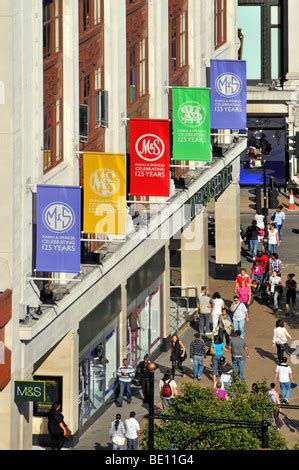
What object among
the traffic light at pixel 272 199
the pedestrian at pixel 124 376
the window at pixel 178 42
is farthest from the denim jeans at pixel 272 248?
the pedestrian at pixel 124 376

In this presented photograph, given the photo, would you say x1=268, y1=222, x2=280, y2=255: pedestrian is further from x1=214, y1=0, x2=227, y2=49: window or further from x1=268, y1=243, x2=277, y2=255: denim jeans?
x1=214, y1=0, x2=227, y2=49: window

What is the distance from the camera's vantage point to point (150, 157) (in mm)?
47688

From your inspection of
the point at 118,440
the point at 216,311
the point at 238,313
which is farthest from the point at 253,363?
the point at 118,440

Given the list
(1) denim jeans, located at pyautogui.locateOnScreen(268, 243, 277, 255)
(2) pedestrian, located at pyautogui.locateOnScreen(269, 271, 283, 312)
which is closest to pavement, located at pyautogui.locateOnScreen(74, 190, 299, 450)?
(2) pedestrian, located at pyautogui.locateOnScreen(269, 271, 283, 312)

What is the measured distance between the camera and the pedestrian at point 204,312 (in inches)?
2180

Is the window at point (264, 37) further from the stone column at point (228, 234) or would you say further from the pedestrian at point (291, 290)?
the pedestrian at point (291, 290)

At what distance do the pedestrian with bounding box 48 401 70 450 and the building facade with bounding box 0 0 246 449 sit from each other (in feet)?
Answer: 1.49

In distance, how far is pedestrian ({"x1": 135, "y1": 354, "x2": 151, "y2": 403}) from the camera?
1911 inches

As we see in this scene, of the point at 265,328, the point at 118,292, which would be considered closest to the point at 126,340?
the point at 118,292

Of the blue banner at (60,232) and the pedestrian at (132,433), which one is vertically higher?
the blue banner at (60,232)

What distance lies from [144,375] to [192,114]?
7.86 m

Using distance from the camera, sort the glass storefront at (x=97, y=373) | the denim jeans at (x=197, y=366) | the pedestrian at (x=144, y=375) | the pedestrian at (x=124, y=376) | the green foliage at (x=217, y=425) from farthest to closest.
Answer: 1. the denim jeans at (x=197, y=366)
2. the pedestrian at (x=144, y=375)
3. the pedestrian at (x=124, y=376)
4. the glass storefront at (x=97, y=373)
5. the green foliage at (x=217, y=425)

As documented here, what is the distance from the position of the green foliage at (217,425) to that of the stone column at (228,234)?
25.8 metres
